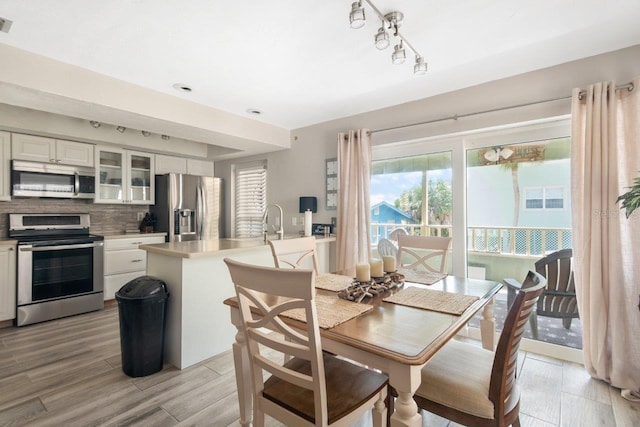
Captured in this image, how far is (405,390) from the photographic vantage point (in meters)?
1.06

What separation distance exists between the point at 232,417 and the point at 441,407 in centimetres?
125

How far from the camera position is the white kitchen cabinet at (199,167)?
5.14 meters

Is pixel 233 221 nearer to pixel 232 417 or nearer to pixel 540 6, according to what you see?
pixel 232 417

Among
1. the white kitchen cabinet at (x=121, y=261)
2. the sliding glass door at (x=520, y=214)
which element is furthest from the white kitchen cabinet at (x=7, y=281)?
the sliding glass door at (x=520, y=214)

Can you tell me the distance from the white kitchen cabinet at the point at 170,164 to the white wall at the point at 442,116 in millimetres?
1239

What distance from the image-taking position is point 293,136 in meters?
4.34

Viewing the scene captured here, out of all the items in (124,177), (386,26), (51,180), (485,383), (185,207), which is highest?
(386,26)

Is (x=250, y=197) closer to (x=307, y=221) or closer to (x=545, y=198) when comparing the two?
(x=307, y=221)

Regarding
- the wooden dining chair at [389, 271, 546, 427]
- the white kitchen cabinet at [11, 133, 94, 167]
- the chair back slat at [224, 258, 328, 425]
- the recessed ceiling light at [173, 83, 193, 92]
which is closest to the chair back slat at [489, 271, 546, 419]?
the wooden dining chair at [389, 271, 546, 427]

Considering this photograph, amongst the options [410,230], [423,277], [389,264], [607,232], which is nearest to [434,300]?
[389,264]

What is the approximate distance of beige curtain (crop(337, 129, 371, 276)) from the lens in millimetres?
3420

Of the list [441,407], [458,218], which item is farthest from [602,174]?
[441,407]

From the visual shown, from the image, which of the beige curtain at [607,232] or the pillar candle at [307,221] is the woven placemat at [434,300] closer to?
the beige curtain at [607,232]

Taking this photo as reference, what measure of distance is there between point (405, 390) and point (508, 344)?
1.43 feet
